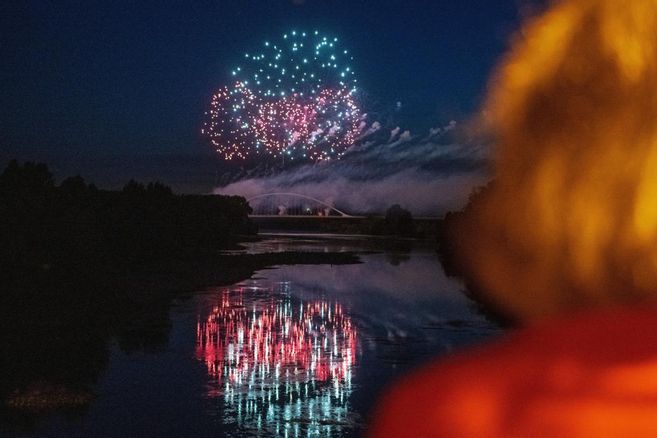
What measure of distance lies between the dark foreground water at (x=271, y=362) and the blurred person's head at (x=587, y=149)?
13.4 feet

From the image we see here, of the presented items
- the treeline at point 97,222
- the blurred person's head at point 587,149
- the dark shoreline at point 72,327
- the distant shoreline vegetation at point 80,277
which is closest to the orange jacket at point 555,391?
the blurred person's head at point 587,149

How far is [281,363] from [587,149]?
9229mm

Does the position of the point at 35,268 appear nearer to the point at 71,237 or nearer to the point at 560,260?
the point at 71,237

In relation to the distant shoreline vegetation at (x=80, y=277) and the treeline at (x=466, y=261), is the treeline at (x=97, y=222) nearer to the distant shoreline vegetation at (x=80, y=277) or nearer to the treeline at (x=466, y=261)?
the distant shoreline vegetation at (x=80, y=277)

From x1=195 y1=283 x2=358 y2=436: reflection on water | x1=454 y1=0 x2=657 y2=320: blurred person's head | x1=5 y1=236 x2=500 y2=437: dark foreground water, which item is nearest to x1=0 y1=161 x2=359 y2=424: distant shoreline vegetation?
x1=5 y1=236 x2=500 y2=437: dark foreground water

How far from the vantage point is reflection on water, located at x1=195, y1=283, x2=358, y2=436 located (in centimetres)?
1488

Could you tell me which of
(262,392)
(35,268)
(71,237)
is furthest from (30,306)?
(262,392)

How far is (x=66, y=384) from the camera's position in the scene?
17359 millimetres

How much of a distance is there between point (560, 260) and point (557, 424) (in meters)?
5.93

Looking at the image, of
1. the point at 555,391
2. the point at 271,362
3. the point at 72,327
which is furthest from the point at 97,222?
the point at 555,391

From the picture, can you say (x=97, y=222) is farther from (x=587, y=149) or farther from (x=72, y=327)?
(x=587, y=149)

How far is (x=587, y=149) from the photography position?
13.6 m

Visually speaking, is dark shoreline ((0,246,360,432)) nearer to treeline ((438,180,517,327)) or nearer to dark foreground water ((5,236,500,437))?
dark foreground water ((5,236,500,437))

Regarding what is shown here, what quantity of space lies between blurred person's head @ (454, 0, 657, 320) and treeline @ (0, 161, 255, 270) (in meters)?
22.8
